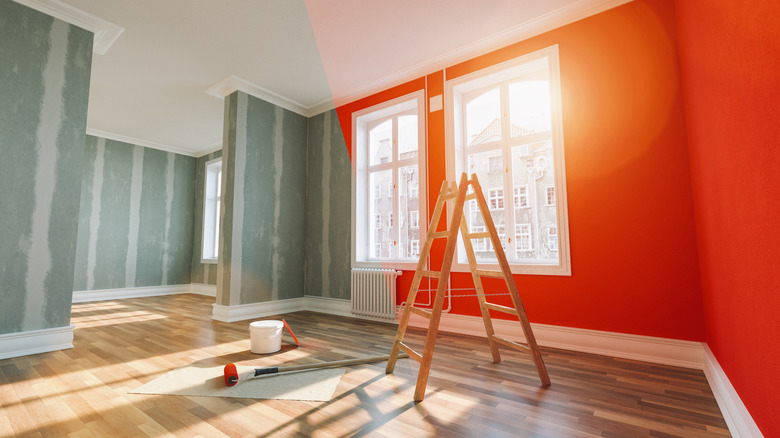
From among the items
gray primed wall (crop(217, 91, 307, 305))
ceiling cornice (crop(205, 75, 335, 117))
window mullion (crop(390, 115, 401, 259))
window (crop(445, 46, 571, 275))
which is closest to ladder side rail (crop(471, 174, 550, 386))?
window (crop(445, 46, 571, 275))

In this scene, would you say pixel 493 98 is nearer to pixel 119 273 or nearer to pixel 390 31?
pixel 390 31

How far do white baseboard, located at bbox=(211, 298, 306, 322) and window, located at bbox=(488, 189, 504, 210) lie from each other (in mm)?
3107

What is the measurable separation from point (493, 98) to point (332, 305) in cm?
335

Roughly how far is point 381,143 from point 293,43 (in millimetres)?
Result: 1693

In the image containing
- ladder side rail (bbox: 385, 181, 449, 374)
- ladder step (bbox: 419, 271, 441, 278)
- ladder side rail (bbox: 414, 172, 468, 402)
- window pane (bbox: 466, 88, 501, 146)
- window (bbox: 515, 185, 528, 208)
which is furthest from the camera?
window pane (bbox: 466, 88, 501, 146)

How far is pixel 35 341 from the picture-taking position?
116 inches

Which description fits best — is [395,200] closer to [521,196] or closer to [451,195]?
[521,196]

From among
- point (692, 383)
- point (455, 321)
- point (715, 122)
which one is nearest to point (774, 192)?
point (715, 122)

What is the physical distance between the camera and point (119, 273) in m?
6.73

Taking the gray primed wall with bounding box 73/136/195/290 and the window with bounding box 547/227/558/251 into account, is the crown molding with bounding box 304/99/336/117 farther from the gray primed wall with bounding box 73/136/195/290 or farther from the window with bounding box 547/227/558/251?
the gray primed wall with bounding box 73/136/195/290

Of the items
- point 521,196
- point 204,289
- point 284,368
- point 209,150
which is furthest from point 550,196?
point 209,150

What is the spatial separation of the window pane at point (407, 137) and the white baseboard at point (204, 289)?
16.1 feet

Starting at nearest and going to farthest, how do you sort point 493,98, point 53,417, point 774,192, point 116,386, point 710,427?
point 774,192 → point 710,427 → point 53,417 → point 116,386 → point 493,98

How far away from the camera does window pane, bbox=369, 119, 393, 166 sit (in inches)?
193
